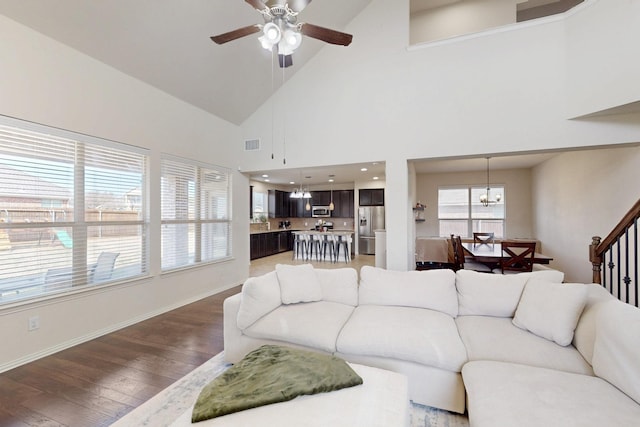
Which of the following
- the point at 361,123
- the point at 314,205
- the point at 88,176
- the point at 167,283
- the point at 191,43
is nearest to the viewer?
the point at 88,176

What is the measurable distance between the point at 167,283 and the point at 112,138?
210cm

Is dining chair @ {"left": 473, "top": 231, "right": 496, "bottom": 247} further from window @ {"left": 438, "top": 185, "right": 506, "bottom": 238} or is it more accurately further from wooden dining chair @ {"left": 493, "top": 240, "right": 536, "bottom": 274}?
window @ {"left": 438, "top": 185, "right": 506, "bottom": 238}

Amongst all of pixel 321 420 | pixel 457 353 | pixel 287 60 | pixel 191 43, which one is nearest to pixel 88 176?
pixel 191 43

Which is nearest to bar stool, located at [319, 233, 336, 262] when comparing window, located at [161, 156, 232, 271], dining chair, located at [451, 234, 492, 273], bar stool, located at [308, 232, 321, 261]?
bar stool, located at [308, 232, 321, 261]

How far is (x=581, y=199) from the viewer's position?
4.58 meters

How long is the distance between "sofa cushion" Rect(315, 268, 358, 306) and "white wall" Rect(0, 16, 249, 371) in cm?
254

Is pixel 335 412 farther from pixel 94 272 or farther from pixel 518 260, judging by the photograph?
pixel 518 260

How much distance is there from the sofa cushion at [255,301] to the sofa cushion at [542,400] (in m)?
1.65

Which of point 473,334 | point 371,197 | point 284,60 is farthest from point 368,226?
point 473,334

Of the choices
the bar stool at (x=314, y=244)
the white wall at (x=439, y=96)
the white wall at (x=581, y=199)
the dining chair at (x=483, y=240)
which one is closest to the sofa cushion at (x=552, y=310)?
the white wall at (x=439, y=96)

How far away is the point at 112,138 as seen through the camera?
3311 mm

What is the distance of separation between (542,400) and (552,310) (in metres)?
0.93

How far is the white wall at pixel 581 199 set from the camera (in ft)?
11.8

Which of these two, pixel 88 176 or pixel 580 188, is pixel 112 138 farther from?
pixel 580 188
